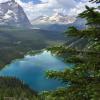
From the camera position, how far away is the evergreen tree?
1191 centimetres

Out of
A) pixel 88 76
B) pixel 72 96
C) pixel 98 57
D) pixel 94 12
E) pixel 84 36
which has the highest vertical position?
pixel 94 12

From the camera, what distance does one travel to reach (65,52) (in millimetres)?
12125

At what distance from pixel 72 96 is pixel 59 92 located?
0.54 metres

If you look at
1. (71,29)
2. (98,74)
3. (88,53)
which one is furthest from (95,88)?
(71,29)

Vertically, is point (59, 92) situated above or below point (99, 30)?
below

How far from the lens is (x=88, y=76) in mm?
12148

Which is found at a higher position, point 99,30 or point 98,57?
point 99,30

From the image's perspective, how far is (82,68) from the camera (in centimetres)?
1195

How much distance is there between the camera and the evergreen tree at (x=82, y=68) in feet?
→ 39.1

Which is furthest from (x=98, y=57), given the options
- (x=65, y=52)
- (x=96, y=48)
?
(x=65, y=52)

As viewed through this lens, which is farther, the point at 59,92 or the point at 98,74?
the point at 59,92

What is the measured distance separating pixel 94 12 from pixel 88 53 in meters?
1.62

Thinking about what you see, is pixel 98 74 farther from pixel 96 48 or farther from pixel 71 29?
pixel 71 29

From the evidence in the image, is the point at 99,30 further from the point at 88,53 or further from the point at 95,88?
the point at 95,88
